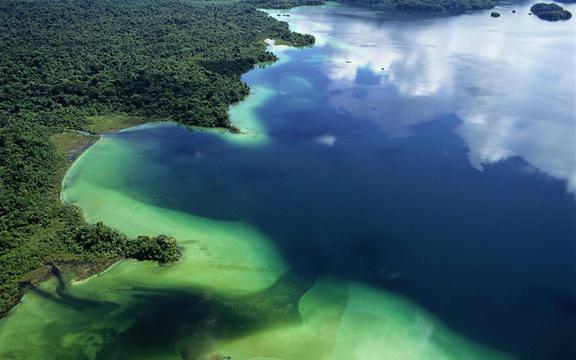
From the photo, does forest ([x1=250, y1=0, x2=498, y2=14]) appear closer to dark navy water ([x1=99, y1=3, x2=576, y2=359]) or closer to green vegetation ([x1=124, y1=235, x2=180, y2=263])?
dark navy water ([x1=99, y1=3, x2=576, y2=359])

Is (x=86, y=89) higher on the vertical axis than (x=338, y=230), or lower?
higher

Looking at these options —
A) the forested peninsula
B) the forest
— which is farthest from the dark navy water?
the forest

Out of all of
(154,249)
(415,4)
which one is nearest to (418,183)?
(154,249)

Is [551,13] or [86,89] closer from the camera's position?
[86,89]

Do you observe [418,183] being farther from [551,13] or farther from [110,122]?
[551,13]

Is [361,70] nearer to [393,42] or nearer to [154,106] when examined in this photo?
[393,42]
